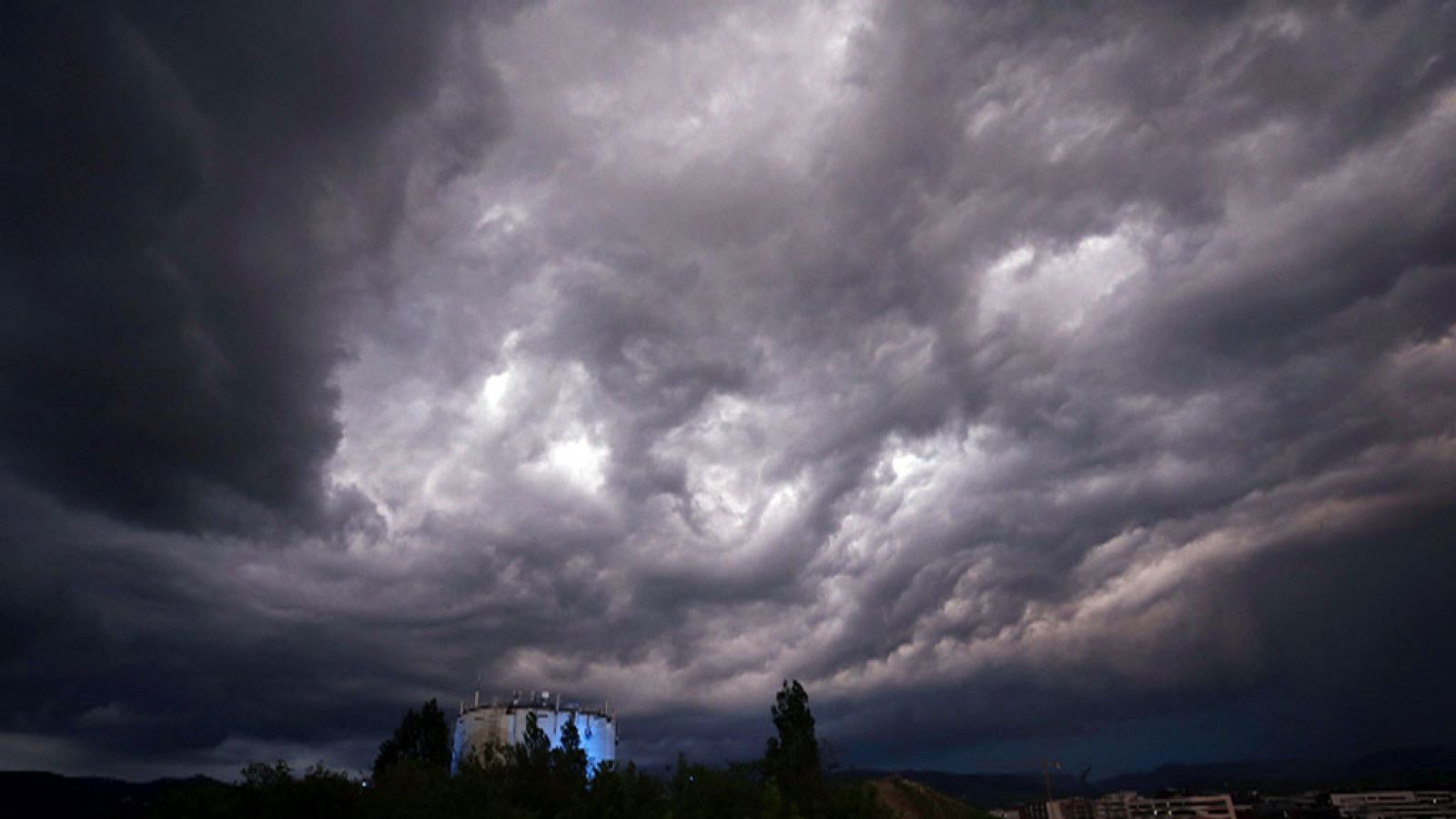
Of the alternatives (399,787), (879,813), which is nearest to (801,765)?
(879,813)

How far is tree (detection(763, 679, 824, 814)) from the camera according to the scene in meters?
60.1

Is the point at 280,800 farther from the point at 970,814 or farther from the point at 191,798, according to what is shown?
the point at 970,814

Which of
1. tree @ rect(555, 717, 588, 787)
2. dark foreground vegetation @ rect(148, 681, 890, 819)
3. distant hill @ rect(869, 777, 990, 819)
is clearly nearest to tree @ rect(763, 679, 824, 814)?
dark foreground vegetation @ rect(148, 681, 890, 819)

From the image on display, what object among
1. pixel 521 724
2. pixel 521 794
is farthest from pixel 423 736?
pixel 521 794

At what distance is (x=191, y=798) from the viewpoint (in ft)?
126

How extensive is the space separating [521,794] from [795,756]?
3043 cm

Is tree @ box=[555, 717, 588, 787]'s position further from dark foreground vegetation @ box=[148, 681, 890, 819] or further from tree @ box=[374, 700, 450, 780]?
tree @ box=[374, 700, 450, 780]

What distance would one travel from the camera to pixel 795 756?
2734 inches

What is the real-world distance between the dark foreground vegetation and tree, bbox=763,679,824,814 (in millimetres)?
313

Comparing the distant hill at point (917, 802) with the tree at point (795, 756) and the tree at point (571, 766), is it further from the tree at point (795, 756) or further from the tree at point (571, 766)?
the tree at point (571, 766)

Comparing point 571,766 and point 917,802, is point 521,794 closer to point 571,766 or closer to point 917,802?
point 571,766

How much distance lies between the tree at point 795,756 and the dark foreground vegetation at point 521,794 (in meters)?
0.31

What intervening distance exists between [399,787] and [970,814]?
329 feet

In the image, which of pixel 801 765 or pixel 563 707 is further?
pixel 563 707
